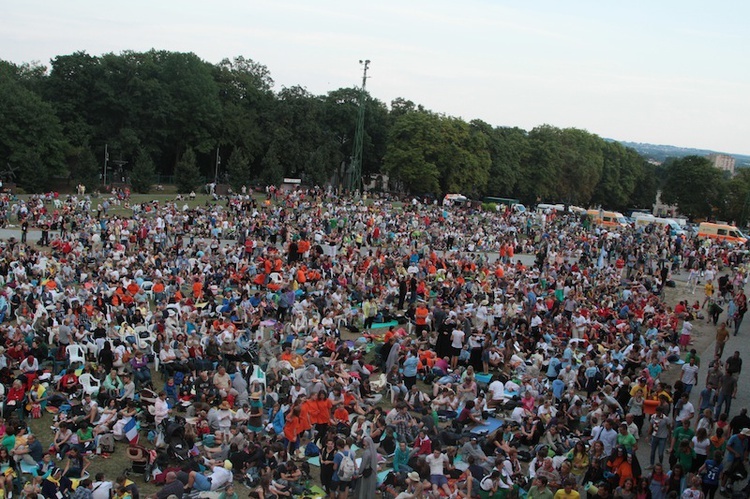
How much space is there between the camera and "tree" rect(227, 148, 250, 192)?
2003 inches

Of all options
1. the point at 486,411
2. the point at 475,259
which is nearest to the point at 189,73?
the point at 475,259

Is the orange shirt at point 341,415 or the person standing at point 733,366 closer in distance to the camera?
the orange shirt at point 341,415

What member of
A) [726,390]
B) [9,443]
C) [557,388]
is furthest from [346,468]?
[726,390]

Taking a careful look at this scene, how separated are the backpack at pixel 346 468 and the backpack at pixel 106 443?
3603 millimetres

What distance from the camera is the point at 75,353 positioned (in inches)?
498

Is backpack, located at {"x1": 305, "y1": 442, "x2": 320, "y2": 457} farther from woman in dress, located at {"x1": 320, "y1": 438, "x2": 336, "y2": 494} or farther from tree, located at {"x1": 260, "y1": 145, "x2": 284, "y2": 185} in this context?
tree, located at {"x1": 260, "y1": 145, "x2": 284, "y2": 185}

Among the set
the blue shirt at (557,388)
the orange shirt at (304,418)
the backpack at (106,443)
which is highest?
the blue shirt at (557,388)

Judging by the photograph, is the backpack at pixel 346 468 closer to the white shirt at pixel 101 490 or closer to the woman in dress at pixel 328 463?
the woman in dress at pixel 328 463

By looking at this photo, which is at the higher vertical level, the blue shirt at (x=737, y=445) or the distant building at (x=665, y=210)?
the distant building at (x=665, y=210)

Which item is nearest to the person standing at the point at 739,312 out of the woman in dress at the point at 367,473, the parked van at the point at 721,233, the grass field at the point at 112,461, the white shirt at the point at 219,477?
the grass field at the point at 112,461

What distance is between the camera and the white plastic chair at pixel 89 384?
37.3ft

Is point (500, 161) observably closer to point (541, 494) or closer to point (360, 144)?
point (360, 144)

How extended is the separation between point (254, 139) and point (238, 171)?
717 cm

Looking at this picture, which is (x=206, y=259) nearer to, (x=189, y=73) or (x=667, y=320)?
(x=667, y=320)
